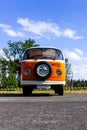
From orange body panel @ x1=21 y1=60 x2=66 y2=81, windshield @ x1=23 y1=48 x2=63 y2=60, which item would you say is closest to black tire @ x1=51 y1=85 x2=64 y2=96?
orange body panel @ x1=21 y1=60 x2=66 y2=81

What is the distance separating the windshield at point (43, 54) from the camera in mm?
15719

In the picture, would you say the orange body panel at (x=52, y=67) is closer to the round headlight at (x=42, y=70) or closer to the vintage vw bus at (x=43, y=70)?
the vintage vw bus at (x=43, y=70)

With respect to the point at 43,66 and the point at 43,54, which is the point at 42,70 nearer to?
the point at 43,66

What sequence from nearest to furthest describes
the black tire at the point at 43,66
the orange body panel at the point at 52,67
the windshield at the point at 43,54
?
the black tire at the point at 43,66, the orange body panel at the point at 52,67, the windshield at the point at 43,54

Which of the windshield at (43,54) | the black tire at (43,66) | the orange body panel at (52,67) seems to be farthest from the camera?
the windshield at (43,54)

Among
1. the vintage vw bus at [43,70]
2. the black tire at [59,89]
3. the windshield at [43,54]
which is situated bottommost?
the black tire at [59,89]

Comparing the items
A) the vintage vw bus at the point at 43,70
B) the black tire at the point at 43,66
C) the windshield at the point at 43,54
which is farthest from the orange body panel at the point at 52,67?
the windshield at the point at 43,54

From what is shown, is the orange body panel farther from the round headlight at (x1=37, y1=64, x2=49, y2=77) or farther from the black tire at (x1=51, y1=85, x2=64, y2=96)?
the black tire at (x1=51, y1=85, x2=64, y2=96)

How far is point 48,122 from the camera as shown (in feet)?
20.7

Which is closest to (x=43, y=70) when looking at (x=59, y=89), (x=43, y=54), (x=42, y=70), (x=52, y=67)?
(x=42, y=70)

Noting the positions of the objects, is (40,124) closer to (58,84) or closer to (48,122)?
(48,122)

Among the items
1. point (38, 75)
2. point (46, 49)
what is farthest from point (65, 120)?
point (46, 49)

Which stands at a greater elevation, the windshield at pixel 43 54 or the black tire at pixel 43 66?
the windshield at pixel 43 54

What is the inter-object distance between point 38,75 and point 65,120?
8.30 m
